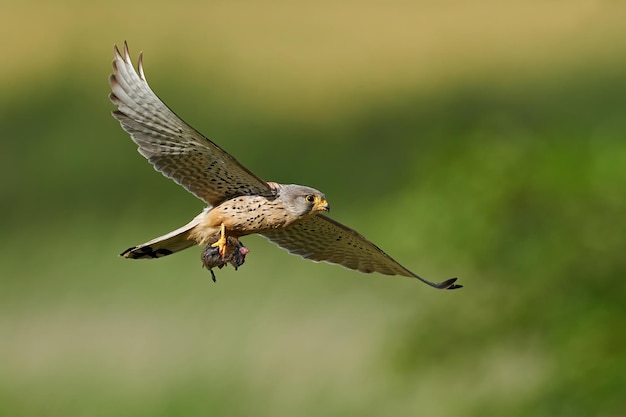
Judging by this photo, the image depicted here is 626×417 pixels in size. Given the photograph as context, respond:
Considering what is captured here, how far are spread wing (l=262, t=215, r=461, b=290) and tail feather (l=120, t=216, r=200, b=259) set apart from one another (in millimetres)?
779

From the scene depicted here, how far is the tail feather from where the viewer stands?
4.70 meters

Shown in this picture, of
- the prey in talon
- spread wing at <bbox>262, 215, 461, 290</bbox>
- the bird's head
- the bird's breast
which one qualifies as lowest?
the prey in talon

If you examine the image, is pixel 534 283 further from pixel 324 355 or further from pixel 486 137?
pixel 324 355

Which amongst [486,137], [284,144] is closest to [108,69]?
[284,144]

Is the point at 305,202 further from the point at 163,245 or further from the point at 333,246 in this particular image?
the point at 333,246

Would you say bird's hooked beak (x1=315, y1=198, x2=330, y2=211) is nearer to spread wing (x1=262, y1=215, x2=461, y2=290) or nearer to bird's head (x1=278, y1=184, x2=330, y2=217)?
bird's head (x1=278, y1=184, x2=330, y2=217)

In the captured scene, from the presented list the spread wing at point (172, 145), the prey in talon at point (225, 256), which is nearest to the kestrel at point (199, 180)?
the spread wing at point (172, 145)

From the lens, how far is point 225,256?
4.41m

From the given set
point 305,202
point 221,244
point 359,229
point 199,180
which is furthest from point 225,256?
point 359,229

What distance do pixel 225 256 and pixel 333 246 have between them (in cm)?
138

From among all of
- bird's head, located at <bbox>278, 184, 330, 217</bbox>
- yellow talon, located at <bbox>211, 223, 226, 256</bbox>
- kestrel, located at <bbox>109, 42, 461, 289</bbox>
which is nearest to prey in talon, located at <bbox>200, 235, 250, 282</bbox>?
yellow talon, located at <bbox>211, 223, 226, 256</bbox>

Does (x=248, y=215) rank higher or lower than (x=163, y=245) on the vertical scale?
higher

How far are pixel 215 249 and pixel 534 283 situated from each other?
5.74 meters

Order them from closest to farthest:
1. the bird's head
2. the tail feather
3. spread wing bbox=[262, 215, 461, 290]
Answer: the tail feather < the bird's head < spread wing bbox=[262, 215, 461, 290]
